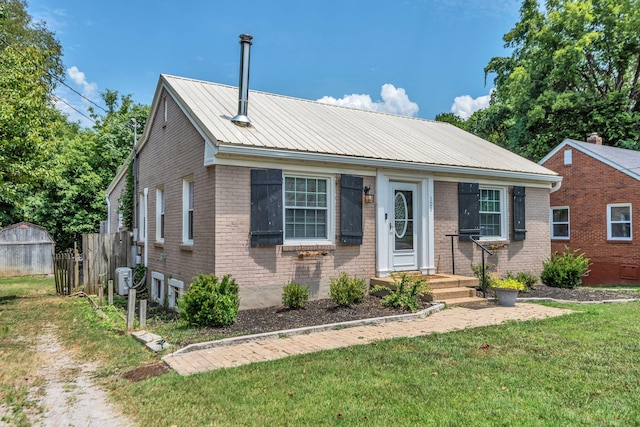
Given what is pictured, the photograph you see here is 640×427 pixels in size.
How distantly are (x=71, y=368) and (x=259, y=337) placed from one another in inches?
94.5

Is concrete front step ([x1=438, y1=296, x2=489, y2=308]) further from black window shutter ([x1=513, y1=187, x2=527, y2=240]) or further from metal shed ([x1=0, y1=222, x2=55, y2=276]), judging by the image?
metal shed ([x1=0, y1=222, x2=55, y2=276])

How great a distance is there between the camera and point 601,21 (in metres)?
22.7

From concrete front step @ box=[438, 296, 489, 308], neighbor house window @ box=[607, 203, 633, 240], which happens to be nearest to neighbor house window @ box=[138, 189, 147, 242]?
concrete front step @ box=[438, 296, 489, 308]

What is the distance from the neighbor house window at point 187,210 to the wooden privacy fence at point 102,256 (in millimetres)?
4492

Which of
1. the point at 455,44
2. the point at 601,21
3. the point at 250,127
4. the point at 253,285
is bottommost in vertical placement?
the point at 253,285

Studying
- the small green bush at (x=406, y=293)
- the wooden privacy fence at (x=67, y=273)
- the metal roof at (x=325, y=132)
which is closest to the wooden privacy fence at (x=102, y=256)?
the wooden privacy fence at (x=67, y=273)

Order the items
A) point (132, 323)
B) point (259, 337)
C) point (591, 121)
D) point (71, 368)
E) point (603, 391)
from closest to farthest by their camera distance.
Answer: point (603, 391) < point (71, 368) < point (259, 337) < point (132, 323) < point (591, 121)

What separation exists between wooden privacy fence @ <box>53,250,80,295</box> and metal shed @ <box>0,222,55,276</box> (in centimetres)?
670

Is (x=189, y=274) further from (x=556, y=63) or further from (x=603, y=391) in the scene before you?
(x=556, y=63)

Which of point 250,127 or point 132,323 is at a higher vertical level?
point 250,127

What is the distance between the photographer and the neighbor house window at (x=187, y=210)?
31.3 feet

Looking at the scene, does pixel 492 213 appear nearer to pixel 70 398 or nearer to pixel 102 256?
pixel 70 398

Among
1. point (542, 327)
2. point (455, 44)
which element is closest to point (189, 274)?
point (542, 327)

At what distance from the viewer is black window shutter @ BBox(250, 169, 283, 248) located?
807 centimetres
